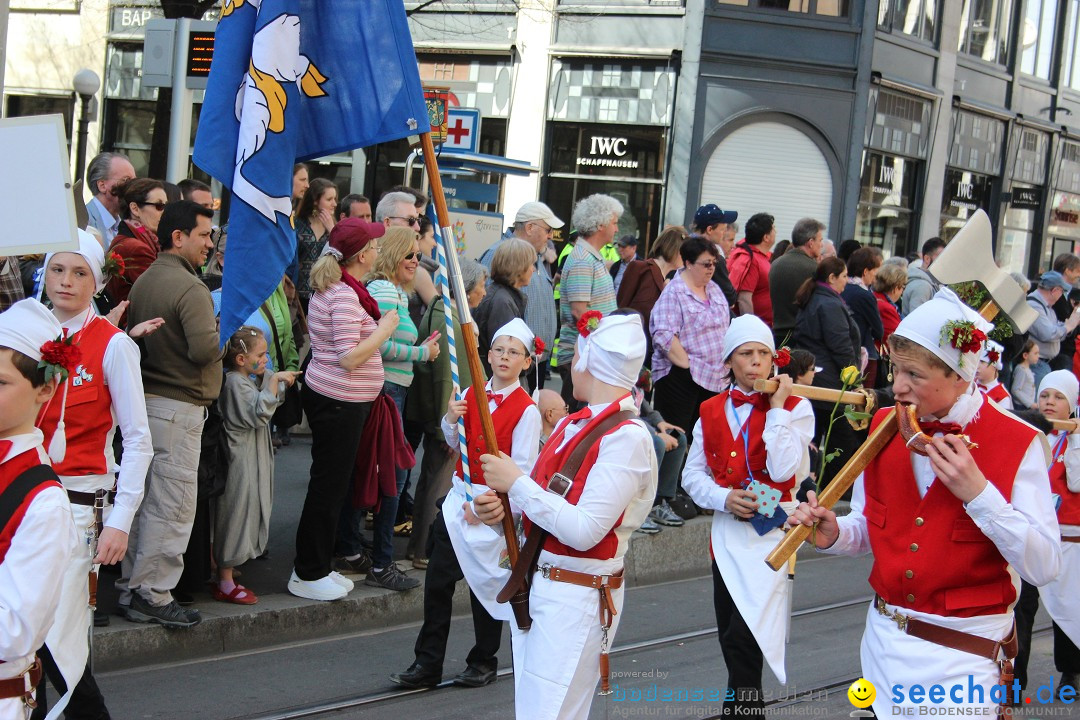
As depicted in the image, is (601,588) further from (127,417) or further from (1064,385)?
(1064,385)

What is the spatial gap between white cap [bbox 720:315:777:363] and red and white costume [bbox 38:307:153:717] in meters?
2.97

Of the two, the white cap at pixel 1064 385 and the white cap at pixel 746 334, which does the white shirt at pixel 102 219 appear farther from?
the white cap at pixel 1064 385

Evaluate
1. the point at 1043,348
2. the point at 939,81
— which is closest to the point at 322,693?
the point at 1043,348

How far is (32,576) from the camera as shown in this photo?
10.9ft

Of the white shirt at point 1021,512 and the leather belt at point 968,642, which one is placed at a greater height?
the white shirt at point 1021,512

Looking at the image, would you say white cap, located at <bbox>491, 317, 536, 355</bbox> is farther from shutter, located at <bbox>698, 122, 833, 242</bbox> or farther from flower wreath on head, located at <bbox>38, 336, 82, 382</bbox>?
shutter, located at <bbox>698, 122, 833, 242</bbox>

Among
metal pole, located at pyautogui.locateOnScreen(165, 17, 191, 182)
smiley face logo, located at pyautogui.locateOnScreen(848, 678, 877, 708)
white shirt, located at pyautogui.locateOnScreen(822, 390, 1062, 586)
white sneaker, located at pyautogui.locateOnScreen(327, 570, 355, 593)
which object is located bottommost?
white sneaker, located at pyautogui.locateOnScreen(327, 570, 355, 593)

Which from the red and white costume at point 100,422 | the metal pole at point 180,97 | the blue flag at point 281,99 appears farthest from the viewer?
the metal pole at point 180,97

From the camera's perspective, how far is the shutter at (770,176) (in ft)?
70.1

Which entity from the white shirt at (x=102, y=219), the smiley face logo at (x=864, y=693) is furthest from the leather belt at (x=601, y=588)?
the white shirt at (x=102, y=219)

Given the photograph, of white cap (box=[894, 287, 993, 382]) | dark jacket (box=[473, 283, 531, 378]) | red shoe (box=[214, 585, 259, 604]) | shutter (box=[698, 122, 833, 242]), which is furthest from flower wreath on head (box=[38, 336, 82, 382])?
shutter (box=[698, 122, 833, 242])

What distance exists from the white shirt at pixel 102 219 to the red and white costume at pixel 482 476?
302 centimetres

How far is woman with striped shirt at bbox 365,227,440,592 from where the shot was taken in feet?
25.5

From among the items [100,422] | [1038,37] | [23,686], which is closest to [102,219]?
[100,422]
